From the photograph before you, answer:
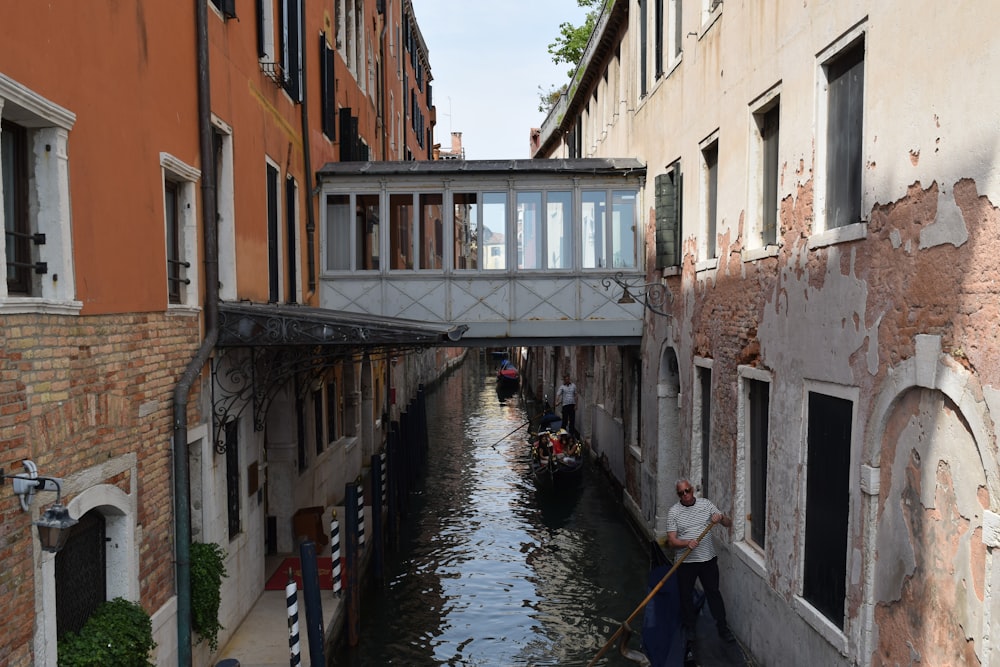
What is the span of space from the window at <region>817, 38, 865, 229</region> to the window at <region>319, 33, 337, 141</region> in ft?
24.2

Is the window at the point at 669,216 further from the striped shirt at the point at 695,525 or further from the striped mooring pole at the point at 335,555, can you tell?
the striped mooring pole at the point at 335,555

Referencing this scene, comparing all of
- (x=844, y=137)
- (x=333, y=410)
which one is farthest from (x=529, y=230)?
(x=844, y=137)

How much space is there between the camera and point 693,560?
7309 millimetres

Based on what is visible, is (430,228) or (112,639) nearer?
(112,639)

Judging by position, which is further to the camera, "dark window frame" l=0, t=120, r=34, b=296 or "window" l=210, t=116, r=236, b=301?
"window" l=210, t=116, r=236, b=301

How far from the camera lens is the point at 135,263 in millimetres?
5488

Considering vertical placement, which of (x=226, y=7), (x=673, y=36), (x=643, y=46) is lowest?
(x=226, y=7)

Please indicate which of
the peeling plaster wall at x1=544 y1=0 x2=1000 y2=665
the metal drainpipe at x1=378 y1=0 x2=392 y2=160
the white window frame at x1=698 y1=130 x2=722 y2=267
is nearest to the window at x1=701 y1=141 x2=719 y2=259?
the white window frame at x1=698 y1=130 x2=722 y2=267

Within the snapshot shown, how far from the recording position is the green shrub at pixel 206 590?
6.41 meters

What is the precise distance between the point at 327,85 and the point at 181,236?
18.2ft

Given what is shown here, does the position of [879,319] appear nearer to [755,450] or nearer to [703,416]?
[755,450]

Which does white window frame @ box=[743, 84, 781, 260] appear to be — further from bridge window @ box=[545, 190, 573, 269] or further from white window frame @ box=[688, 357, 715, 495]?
bridge window @ box=[545, 190, 573, 269]

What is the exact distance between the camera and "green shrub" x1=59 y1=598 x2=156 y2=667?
462 cm

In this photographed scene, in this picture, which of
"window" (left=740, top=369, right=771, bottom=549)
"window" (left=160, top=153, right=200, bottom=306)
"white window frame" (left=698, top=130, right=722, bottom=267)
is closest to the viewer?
"window" (left=160, top=153, right=200, bottom=306)
